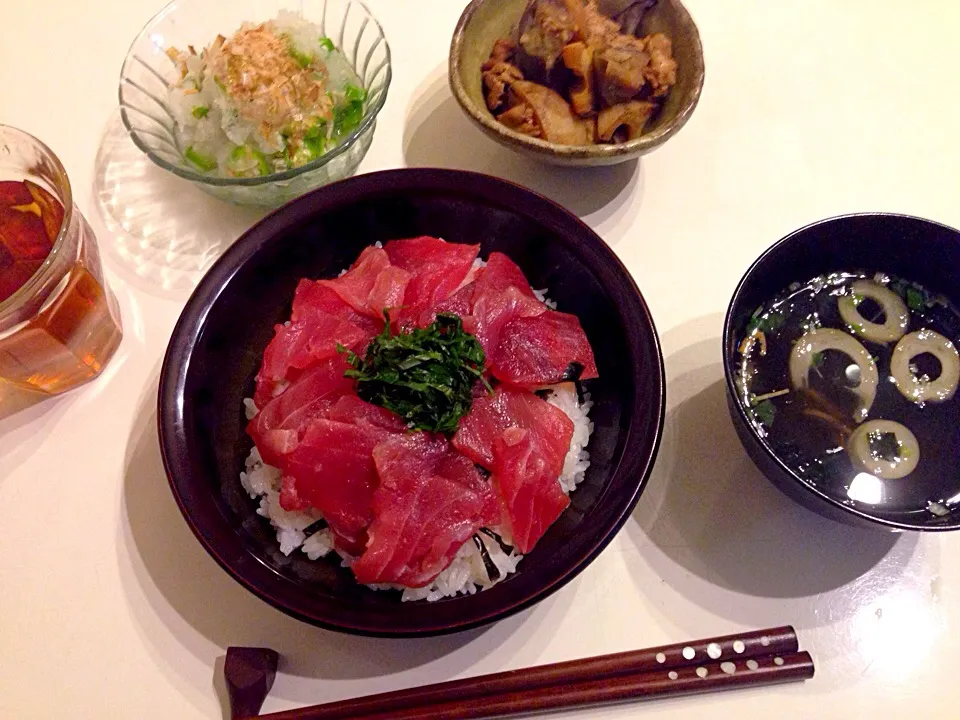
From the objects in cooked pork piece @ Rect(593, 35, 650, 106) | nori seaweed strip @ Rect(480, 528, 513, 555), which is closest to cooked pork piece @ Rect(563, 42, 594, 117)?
cooked pork piece @ Rect(593, 35, 650, 106)

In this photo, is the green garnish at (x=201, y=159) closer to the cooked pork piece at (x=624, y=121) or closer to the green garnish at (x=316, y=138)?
the green garnish at (x=316, y=138)

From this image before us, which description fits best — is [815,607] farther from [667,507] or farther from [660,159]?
[660,159]

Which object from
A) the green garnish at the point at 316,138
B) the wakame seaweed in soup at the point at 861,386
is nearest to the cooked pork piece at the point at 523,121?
the green garnish at the point at 316,138

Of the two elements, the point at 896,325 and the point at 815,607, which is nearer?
the point at 815,607

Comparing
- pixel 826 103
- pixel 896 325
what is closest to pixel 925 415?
pixel 896 325

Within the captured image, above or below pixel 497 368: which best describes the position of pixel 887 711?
below

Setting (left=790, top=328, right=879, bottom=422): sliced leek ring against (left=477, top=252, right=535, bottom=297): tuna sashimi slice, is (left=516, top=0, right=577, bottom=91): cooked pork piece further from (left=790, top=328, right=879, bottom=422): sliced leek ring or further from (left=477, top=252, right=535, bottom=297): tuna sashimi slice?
(left=790, top=328, right=879, bottom=422): sliced leek ring

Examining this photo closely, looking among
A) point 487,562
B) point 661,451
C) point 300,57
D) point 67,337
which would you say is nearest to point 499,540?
point 487,562
